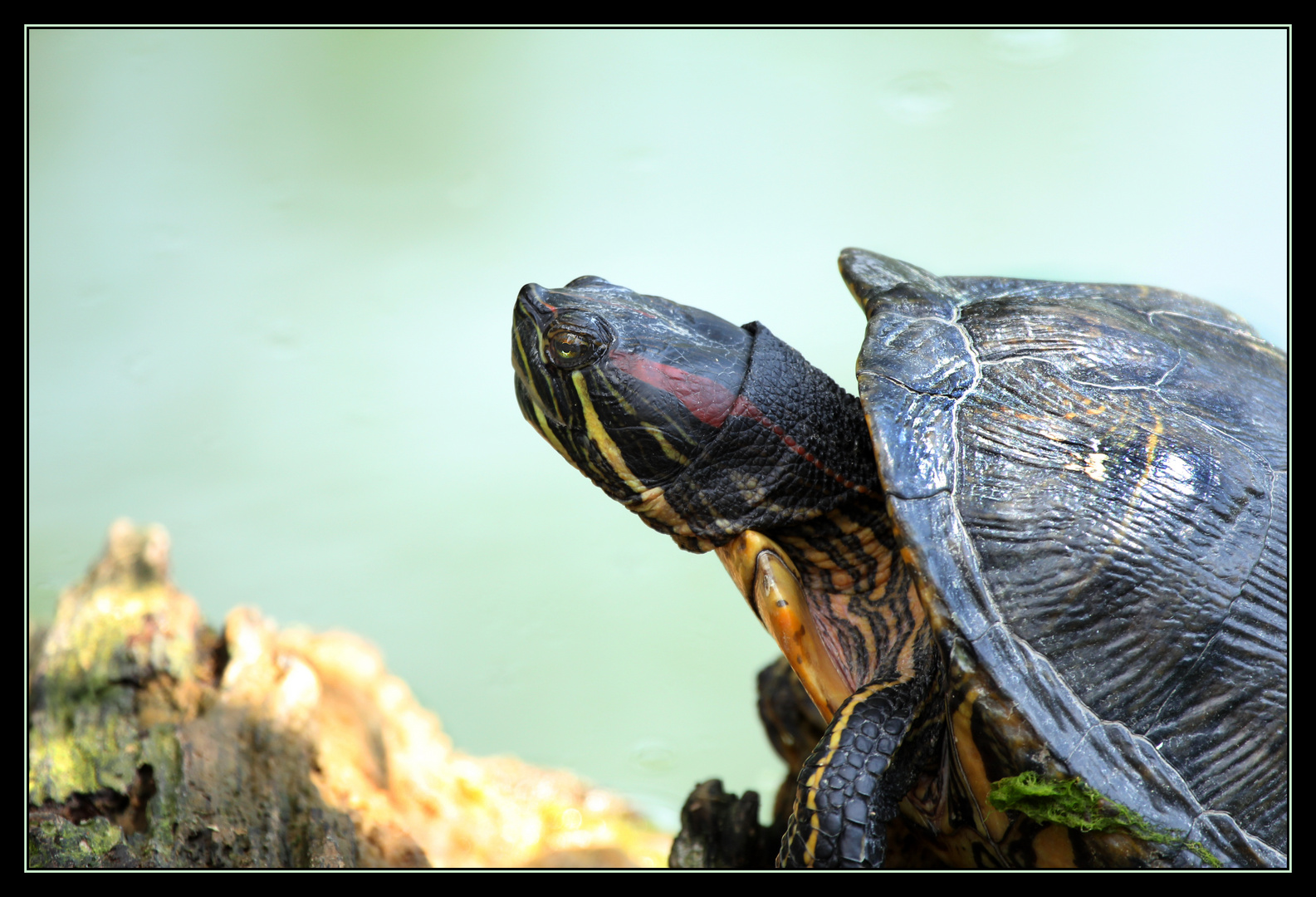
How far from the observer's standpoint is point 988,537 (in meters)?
1.25

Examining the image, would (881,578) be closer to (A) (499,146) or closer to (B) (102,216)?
(A) (499,146)

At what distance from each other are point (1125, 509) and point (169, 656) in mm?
1737

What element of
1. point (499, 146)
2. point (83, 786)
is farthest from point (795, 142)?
point (83, 786)

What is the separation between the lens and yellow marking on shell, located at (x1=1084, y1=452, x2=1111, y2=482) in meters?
1.28

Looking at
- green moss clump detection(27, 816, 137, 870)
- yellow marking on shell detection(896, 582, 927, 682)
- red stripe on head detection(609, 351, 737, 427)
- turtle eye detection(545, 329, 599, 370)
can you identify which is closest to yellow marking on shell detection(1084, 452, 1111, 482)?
yellow marking on shell detection(896, 582, 927, 682)

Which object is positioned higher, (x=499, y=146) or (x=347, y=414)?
(x=499, y=146)

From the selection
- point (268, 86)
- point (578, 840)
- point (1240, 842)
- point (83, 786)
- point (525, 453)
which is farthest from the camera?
point (268, 86)

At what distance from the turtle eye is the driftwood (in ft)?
3.02

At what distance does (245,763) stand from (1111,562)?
1499 mm

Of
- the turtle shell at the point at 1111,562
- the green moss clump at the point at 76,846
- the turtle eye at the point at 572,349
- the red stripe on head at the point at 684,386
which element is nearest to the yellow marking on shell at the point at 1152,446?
the turtle shell at the point at 1111,562

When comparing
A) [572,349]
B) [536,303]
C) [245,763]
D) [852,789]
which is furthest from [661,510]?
[245,763]

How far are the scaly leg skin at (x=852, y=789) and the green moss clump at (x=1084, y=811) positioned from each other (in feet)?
0.57

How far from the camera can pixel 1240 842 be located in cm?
119

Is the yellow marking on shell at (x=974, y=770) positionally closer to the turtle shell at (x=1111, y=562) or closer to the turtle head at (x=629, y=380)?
the turtle shell at (x=1111, y=562)
